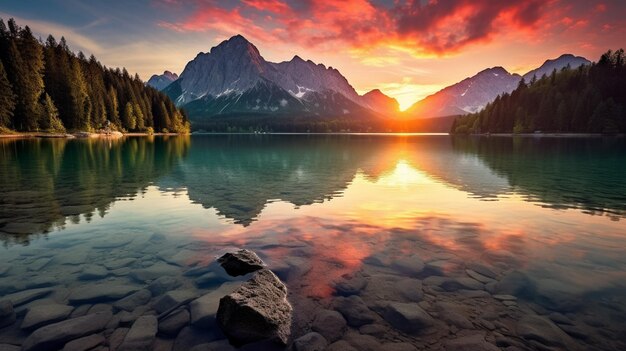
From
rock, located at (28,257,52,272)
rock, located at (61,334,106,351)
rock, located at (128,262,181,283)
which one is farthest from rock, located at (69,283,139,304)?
rock, located at (28,257,52,272)

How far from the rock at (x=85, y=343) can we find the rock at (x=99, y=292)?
1.74 metres

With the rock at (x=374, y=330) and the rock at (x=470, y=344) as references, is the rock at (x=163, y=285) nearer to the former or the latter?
the rock at (x=374, y=330)

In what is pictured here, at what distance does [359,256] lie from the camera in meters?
11.6

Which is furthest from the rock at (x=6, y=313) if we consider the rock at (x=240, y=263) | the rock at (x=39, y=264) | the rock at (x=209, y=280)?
the rock at (x=240, y=263)

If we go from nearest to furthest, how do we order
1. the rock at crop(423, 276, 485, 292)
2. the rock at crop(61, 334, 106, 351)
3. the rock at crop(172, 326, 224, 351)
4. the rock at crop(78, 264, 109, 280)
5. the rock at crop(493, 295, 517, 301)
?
the rock at crop(61, 334, 106, 351)
the rock at crop(172, 326, 224, 351)
the rock at crop(493, 295, 517, 301)
the rock at crop(423, 276, 485, 292)
the rock at crop(78, 264, 109, 280)

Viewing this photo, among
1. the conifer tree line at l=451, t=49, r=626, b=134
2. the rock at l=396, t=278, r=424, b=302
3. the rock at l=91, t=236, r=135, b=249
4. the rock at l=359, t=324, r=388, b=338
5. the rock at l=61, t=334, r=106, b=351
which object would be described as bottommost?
the rock at l=359, t=324, r=388, b=338

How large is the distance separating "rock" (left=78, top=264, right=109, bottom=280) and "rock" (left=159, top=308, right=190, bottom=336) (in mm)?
3557

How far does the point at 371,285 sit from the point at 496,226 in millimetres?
9398

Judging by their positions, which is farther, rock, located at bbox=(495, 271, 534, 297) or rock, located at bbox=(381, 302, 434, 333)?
rock, located at bbox=(495, 271, 534, 297)

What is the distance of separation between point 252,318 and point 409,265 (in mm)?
5961

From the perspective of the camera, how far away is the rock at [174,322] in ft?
23.2

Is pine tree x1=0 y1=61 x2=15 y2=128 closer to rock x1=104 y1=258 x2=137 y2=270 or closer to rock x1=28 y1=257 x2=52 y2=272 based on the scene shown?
rock x1=28 y1=257 x2=52 y2=272

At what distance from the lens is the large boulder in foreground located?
22.4 ft

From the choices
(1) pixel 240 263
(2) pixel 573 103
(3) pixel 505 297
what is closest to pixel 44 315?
(1) pixel 240 263
